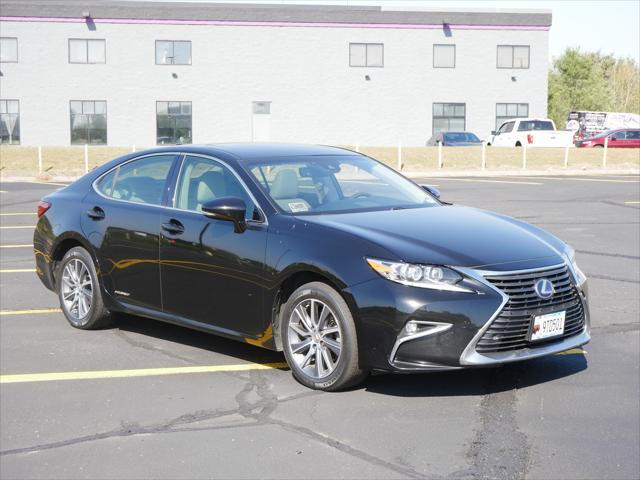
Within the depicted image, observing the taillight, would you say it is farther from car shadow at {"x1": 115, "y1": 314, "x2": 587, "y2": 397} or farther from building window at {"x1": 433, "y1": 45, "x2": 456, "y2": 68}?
building window at {"x1": 433, "y1": 45, "x2": 456, "y2": 68}

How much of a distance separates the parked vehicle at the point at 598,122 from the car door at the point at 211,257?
6257cm

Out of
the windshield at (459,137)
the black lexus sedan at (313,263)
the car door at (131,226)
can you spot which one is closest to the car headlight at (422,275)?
the black lexus sedan at (313,263)

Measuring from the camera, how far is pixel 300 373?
636 cm

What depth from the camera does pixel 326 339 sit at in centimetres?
620

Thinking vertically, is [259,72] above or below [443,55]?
below

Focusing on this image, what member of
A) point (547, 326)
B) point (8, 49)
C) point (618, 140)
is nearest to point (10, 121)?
point (8, 49)

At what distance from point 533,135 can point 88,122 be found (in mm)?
23518

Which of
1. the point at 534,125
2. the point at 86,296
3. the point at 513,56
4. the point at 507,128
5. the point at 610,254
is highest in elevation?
the point at 513,56

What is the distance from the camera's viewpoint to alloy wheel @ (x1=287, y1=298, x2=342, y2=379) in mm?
6180

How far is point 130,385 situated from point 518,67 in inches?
2018

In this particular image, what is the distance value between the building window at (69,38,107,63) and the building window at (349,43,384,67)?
43.6 ft

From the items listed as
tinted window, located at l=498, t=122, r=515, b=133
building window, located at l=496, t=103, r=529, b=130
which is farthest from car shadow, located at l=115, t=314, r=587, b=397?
building window, located at l=496, t=103, r=529, b=130

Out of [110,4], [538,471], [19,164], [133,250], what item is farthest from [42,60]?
[538,471]

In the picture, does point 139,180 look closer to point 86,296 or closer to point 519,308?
point 86,296
